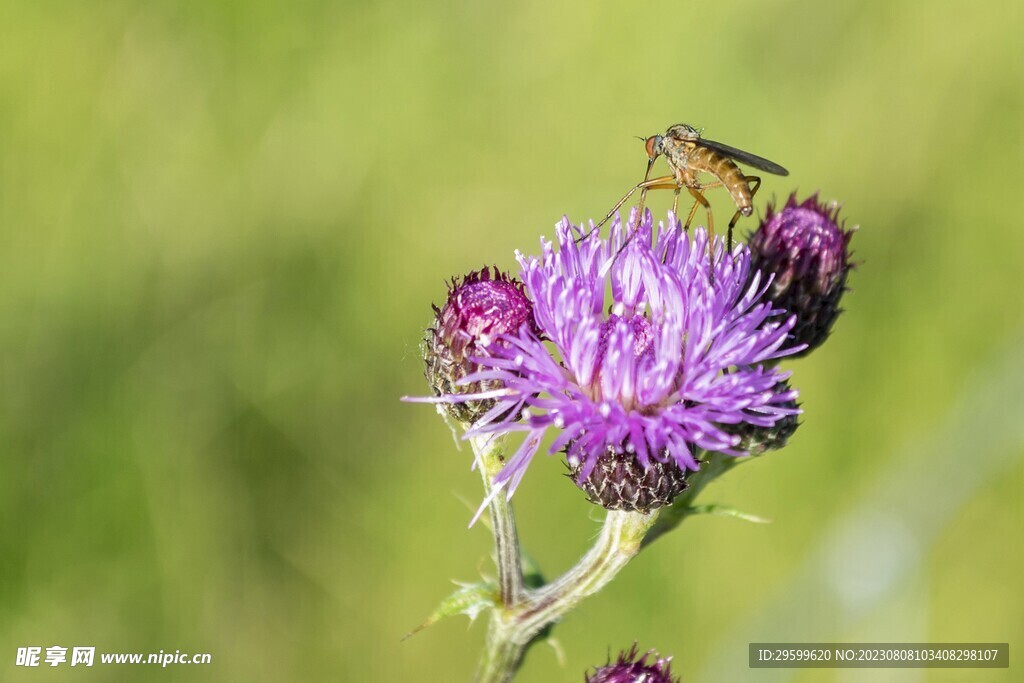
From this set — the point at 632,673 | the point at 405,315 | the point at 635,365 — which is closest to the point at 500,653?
the point at 632,673

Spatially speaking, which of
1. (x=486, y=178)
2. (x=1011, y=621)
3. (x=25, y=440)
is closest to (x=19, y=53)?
(x=25, y=440)

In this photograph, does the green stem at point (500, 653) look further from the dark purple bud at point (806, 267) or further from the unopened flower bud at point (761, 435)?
the dark purple bud at point (806, 267)

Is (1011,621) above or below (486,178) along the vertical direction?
below

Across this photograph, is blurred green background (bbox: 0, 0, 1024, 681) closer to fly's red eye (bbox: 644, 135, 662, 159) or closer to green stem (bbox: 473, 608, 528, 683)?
green stem (bbox: 473, 608, 528, 683)

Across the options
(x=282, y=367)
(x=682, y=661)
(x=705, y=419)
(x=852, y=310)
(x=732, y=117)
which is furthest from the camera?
(x=732, y=117)

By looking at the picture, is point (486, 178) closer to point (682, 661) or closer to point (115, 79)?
point (115, 79)

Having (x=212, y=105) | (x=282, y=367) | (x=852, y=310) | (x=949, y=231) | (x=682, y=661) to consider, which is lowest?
(x=682, y=661)

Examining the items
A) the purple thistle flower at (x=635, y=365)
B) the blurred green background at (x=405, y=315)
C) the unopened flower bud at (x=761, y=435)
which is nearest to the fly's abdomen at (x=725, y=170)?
the purple thistle flower at (x=635, y=365)
